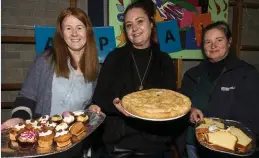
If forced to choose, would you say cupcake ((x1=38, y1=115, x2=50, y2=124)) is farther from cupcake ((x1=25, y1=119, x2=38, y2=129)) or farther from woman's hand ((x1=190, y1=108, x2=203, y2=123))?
woman's hand ((x1=190, y1=108, x2=203, y2=123))

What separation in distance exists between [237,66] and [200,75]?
0.26 m

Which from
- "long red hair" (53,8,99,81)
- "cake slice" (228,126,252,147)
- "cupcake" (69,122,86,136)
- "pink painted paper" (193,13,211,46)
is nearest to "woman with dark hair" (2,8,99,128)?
"long red hair" (53,8,99,81)

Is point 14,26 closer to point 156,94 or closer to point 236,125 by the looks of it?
point 156,94

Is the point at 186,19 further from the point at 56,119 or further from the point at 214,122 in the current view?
the point at 56,119

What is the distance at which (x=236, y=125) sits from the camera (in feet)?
4.53

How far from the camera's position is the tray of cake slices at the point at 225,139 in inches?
46.6

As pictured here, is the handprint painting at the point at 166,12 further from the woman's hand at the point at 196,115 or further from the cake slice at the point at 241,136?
the cake slice at the point at 241,136

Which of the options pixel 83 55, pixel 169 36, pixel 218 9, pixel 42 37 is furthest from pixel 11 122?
pixel 218 9

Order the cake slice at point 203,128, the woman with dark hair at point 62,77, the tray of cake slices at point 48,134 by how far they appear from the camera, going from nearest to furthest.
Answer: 1. the tray of cake slices at point 48,134
2. the cake slice at point 203,128
3. the woman with dark hair at point 62,77

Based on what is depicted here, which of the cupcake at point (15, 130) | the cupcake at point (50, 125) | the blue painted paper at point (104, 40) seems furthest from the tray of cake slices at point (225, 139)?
the blue painted paper at point (104, 40)

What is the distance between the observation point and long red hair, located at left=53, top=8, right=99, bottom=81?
139 centimetres

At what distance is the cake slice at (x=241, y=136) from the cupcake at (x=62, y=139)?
2.83 feet

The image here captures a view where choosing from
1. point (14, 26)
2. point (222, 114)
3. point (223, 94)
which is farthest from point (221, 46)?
point (14, 26)

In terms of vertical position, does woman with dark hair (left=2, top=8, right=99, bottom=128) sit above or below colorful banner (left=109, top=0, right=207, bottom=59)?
below
